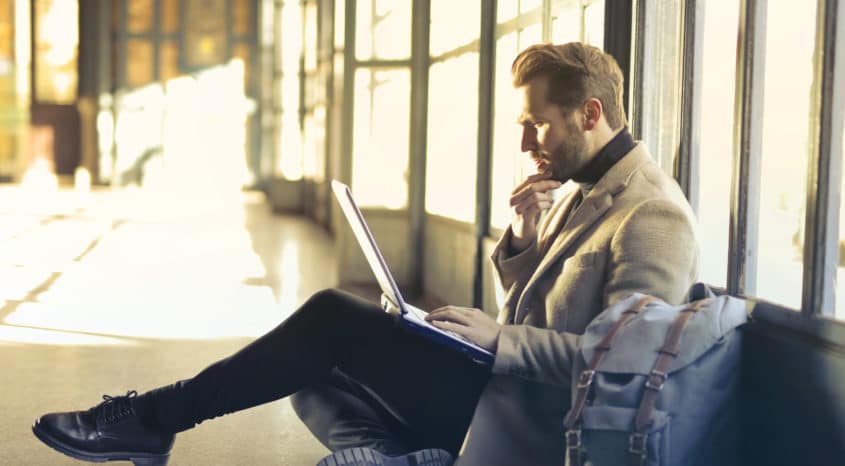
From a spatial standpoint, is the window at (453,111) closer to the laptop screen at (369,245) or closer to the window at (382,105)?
the window at (382,105)

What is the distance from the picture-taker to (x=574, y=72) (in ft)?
7.32

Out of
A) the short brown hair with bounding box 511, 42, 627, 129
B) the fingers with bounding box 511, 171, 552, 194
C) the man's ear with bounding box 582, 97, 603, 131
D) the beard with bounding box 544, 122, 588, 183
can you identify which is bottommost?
the fingers with bounding box 511, 171, 552, 194

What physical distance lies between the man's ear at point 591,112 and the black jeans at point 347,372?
0.57 meters

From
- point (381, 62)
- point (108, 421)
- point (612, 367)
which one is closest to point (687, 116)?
point (612, 367)

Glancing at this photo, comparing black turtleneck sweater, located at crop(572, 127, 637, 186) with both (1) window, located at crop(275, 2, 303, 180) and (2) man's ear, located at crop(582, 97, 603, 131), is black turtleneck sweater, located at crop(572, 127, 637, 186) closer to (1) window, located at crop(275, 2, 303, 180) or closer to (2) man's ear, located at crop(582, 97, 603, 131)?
(2) man's ear, located at crop(582, 97, 603, 131)

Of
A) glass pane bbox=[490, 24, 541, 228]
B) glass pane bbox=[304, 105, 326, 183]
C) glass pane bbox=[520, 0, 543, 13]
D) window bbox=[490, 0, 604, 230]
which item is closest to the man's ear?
window bbox=[490, 0, 604, 230]

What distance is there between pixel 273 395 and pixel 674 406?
3.25ft

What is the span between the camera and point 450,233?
20.7 feet

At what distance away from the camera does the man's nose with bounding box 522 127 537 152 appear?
233 cm

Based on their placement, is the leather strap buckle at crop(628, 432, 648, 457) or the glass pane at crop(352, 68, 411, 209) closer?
the leather strap buckle at crop(628, 432, 648, 457)

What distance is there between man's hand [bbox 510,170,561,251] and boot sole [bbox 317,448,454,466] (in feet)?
1.62

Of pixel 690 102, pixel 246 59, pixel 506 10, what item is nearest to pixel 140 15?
pixel 246 59

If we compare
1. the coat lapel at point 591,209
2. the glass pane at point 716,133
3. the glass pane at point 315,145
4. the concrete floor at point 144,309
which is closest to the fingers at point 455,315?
the coat lapel at point 591,209

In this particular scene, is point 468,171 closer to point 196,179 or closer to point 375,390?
point 375,390
